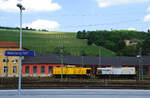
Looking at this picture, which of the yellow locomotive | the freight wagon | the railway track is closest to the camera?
the railway track

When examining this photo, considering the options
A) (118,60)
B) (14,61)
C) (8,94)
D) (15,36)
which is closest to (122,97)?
(8,94)

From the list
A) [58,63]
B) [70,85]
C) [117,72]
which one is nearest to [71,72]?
[58,63]

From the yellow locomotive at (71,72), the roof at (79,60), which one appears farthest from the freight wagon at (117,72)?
the roof at (79,60)

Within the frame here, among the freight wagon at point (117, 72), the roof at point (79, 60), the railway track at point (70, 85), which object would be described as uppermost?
the roof at point (79, 60)

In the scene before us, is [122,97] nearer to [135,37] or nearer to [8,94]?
[8,94]

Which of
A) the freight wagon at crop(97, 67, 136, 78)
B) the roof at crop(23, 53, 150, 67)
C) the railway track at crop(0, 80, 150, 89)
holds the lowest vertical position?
the freight wagon at crop(97, 67, 136, 78)

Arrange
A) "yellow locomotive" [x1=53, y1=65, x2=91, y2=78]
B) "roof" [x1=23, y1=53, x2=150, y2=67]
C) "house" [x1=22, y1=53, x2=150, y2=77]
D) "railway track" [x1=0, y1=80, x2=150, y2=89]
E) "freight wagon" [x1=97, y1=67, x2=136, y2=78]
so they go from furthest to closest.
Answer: "roof" [x1=23, y1=53, x2=150, y2=67]
"house" [x1=22, y1=53, x2=150, y2=77]
"freight wagon" [x1=97, y1=67, x2=136, y2=78]
"yellow locomotive" [x1=53, y1=65, x2=91, y2=78]
"railway track" [x1=0, y1=80, x2=150, y2=89]

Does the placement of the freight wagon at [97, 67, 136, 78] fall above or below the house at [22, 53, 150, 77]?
below

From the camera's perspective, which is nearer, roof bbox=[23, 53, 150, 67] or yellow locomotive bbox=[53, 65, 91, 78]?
yellow locomotive bbox=[53, 65, 91, 78]

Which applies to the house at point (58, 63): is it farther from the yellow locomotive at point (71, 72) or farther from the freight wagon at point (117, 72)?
the yellow locomotive at point (71, 72)

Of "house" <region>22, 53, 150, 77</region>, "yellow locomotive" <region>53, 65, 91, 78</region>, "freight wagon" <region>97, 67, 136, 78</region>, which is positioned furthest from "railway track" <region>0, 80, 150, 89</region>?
"house" <region>22, 53, 150, 77</region>

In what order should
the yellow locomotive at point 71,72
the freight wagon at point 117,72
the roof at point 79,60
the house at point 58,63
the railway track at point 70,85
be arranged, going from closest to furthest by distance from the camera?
the railway track at point 70,85 < the yellow locomotive at point 71,72 < the freight wagon at point 117,72 < the house at point 58,63 < the roof at point 79,60

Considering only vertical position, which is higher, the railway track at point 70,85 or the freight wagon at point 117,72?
the railway track at point 70,85

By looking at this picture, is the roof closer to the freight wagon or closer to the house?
the house
